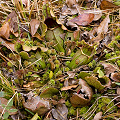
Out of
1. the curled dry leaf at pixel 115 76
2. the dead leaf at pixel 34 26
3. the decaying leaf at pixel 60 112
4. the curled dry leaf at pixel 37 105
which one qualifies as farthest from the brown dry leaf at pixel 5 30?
the curled dry leaf at pixel 115 76

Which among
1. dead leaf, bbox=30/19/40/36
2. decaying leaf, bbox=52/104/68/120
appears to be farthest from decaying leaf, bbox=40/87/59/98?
dead leaf, bbox=30/19/40/36

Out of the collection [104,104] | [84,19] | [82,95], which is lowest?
[104,104]

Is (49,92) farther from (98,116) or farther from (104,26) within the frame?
(104,26)

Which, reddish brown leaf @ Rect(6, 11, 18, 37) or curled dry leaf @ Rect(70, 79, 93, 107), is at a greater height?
reddish brown leaf @ Rect(6, 11, 18, 37)

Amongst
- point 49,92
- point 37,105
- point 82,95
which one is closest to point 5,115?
point 37,105

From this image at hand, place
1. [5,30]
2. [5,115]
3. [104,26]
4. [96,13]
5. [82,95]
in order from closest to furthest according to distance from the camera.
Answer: [5,115]
[82,95]
[5,30]
[104,26]
[96,13]

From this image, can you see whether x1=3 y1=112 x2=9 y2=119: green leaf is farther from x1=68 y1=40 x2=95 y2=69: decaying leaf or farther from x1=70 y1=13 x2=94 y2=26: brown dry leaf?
x1=70 y1=13 x2=94 y2=26: brown dry leaf

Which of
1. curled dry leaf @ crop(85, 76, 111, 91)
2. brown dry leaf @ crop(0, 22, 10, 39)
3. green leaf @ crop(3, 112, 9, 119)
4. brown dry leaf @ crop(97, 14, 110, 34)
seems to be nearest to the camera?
green leaf @ crop(3, 112, 9, 119)

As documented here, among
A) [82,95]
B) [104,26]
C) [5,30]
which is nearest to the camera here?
[82,95]
